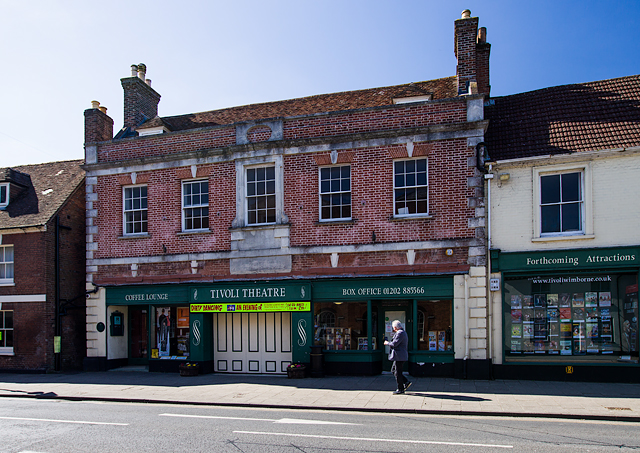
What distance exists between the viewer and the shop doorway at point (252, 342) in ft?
51.2

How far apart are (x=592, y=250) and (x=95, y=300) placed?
51.4ft

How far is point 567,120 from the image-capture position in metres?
14.4

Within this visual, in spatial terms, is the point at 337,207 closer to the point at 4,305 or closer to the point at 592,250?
the point at 592,250

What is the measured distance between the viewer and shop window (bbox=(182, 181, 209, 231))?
16359mm

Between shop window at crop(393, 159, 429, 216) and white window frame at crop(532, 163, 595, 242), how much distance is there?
294 centimetres

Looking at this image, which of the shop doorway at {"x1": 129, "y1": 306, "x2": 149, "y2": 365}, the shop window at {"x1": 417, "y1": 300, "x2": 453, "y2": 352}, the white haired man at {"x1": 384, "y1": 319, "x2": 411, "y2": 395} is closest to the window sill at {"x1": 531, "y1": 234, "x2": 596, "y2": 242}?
the shop window at {"x1": 417, "y1": 300, "x2": 453, "y2": 352}

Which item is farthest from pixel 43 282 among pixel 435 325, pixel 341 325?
pixel 435 325

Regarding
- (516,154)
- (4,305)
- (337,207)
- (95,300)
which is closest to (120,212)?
(95,300)

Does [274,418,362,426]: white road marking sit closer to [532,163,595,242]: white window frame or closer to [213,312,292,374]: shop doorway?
[213,312,292,374]: shop doorway

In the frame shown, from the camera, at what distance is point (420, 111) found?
1446 centimetres

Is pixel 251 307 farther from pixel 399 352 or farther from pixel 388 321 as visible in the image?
pixel 399 352

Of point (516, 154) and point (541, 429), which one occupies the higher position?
point (516, 154)

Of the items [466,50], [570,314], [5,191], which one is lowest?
[570,314]

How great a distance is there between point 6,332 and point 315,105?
13740mm
